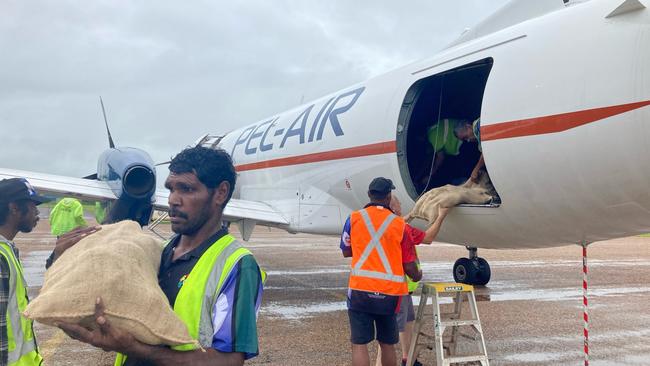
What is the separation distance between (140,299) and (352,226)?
329 cm

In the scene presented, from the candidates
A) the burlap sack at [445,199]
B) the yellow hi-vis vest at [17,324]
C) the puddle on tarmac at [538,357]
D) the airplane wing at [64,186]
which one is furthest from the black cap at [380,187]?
the airplane wing at [64,186]

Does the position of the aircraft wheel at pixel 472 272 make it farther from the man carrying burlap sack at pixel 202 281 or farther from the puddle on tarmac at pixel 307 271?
the man carrying burlap sack at pixel 202 281

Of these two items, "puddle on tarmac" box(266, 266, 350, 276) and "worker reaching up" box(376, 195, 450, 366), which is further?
"puddle on tarmac" box(266, 266, 350, 276)

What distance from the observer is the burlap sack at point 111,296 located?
170cm

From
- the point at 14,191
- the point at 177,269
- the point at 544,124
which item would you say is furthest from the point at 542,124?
the point at 14,191

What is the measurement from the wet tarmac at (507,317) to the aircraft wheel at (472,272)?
0.21 meters

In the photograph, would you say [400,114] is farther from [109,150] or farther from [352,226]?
[109,150]

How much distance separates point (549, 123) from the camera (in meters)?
4.77

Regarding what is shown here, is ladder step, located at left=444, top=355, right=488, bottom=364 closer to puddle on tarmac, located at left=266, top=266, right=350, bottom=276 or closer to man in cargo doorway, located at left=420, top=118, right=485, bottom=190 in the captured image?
man in cargo doorway, located at left=420, top=118, right=485, bottom=190

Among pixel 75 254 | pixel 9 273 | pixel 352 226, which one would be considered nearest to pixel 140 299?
pixel 75 254

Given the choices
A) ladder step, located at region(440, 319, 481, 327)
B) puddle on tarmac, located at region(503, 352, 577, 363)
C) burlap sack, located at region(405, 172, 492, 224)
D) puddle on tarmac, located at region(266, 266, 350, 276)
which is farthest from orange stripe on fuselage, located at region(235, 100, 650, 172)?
puddle on tarmac, located at region(266, 266, 350, 276)

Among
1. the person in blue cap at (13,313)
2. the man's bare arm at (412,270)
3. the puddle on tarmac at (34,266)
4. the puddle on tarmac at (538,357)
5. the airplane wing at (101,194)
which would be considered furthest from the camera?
the puddle on tarmac at (34,266)

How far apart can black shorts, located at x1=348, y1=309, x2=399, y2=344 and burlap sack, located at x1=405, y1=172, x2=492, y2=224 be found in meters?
1.37

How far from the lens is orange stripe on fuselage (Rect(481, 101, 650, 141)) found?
14.1 feet
